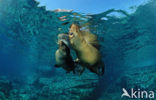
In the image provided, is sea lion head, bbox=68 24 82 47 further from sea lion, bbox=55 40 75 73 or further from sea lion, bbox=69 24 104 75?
sea lion, bbox=55 40 75 73

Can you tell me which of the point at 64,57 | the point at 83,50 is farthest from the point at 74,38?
the point at 64,57

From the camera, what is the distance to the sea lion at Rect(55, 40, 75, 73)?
248 centimetres

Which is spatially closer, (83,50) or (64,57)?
(83,50)

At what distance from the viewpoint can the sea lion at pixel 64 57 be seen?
2.48m

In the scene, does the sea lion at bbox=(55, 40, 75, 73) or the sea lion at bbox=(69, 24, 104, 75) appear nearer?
the sea lion at bbox=(69, 24, 104, 75)

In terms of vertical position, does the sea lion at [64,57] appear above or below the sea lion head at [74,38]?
below

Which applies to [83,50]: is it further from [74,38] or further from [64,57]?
[64,57]

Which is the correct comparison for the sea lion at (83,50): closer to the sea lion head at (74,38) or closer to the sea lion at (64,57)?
the sea lion head at (74,38)

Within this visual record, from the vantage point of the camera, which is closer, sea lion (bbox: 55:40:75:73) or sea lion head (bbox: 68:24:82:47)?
sea lion head (bbox: 68:24:82:47)

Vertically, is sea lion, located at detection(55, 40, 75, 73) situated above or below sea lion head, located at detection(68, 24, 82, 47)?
below

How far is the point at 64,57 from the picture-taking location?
8.44 feet

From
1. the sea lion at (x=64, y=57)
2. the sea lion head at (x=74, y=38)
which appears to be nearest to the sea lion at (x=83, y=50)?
the sea lion head at (x=74, y=38)

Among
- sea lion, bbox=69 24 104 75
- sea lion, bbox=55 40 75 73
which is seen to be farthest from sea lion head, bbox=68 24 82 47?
sea lion, bbox=55 40 75 73

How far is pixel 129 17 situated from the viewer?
14250mm
